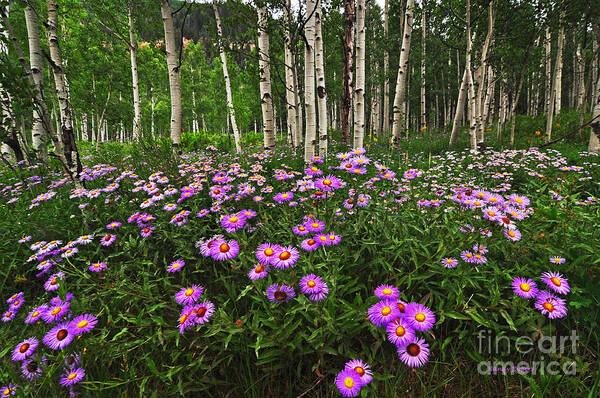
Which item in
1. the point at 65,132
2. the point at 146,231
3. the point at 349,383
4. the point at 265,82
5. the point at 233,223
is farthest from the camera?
the point at 265,82

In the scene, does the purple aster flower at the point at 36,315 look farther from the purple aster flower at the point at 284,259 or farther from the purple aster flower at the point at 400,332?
the purple aster flower at the point at 400,332

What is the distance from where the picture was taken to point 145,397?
1.17m

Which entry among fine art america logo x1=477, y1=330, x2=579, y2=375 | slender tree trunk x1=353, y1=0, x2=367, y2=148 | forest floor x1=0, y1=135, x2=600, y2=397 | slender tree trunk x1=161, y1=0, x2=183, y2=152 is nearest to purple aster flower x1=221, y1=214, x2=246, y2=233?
forest floor x1=0, y1=135, x2=600, y2=397

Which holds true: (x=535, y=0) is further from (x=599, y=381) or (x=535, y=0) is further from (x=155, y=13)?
(x=155, y=13)

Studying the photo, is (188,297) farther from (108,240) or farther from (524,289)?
(524,289)

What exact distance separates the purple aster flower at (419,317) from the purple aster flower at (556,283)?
793 millimetres

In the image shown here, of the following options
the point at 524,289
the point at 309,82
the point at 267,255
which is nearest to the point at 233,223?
the point at 267,255

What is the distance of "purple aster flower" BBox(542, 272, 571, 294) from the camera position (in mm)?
1274

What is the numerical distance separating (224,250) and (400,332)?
0.94 m

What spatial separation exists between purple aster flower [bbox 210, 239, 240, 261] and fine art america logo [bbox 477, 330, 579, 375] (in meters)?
1.29

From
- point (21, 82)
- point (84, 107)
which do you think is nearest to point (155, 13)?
point (21, 82)

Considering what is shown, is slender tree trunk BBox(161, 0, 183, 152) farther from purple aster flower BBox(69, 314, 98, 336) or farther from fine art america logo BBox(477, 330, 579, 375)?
fine art america logo BBox(477, 330, 579, 375)

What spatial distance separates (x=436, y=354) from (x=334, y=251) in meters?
0.76

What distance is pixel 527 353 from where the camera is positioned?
128cm
